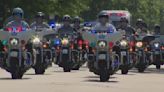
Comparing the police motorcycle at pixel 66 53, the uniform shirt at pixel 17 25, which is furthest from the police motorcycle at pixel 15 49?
the police motorcycle at pixel 66 53

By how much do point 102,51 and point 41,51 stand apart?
12.2 feet

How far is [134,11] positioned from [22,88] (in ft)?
278


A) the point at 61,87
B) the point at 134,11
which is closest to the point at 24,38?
the point at 61,87

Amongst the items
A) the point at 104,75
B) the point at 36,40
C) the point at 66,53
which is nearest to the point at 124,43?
the point at 66,53

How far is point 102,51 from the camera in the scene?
17.2 metres

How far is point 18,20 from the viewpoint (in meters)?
18.4

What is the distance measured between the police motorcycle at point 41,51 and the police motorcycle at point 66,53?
0.99m

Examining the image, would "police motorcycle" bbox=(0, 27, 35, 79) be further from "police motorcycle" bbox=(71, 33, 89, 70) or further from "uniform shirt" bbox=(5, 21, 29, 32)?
"police motorcycle" bbox=(71, 33, 89, 70)

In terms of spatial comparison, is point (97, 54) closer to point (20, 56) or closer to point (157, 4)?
point (20, 56)

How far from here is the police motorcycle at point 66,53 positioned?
2291cm

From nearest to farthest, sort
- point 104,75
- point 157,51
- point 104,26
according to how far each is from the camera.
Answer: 1. point 104,75
2. point 104,26
3. point 157,51

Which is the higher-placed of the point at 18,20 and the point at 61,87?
the point at 18,20

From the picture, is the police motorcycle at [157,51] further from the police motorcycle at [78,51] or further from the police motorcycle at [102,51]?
the police motorcycle at [102,51]

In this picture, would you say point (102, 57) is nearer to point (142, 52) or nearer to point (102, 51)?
point (102, 51)
